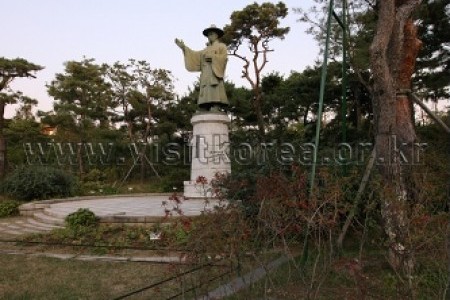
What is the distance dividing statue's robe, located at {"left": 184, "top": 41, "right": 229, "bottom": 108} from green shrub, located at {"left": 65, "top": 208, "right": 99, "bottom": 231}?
240 inches

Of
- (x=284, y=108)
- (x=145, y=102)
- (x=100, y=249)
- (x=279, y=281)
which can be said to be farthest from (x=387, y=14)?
(x=145, y=102)

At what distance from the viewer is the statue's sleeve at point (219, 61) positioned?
42.0 feet

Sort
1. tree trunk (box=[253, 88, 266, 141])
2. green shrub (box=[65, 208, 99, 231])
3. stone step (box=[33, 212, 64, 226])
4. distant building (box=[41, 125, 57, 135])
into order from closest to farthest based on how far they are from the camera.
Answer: green shrub (box=[65, 208, 99, 231]), stone step (box=[33, 212, 64, 226]), tree trunk (box=[253, 88, 266, 141]), distant building (box=[41, 125, 57, 135])

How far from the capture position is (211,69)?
1300 centimetres

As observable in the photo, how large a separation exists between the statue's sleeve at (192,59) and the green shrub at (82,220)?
22.6ft

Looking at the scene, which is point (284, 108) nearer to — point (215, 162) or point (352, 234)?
point (215, 162)

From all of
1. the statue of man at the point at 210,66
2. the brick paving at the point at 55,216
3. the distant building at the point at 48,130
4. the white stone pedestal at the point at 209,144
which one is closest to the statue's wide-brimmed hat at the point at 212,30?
the statue of man at the point at 210,66

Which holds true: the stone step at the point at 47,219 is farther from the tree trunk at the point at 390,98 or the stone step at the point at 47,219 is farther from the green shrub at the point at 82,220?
the tree trunk at the point at 390,98

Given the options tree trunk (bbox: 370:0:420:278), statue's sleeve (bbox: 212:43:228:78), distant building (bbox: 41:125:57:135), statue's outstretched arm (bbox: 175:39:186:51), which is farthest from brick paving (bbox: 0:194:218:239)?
distant building (bbox: 41:125:57:135)

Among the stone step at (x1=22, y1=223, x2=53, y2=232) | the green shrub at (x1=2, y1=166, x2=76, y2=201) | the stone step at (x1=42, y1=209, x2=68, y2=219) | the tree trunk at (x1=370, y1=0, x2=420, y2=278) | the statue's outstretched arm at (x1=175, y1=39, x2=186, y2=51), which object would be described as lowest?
the stone step at (x1=22, y1=223, x2=53, y2=232)

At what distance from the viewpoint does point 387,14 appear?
4422 millimetres

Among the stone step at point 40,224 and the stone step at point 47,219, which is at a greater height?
the stone step at point 47,219

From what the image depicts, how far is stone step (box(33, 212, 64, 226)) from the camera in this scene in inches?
360

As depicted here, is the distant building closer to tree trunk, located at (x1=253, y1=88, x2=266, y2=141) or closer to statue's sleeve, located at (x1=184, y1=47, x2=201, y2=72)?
tree trunk, located at (x1=253, y1=88, x2=266, y2=141)
